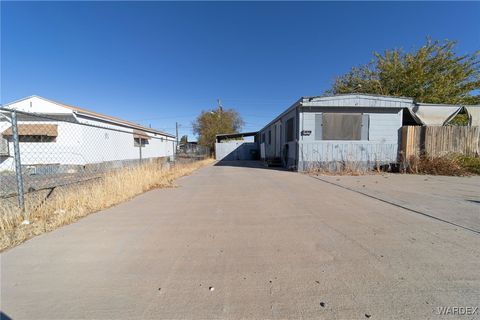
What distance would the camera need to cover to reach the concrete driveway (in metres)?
1.55

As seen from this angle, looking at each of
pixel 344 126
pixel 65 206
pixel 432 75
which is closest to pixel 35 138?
pixel 65 206

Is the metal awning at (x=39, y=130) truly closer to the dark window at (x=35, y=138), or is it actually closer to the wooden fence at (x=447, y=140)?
the dark window at (x=35, y=138)

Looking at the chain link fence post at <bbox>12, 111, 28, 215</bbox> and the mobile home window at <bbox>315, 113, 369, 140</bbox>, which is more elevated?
the mobile home window at <bbox>315, 113, 369, 140</bbox>

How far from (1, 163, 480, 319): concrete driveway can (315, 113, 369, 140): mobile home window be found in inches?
272

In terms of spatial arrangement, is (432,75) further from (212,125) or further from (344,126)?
(212,125)

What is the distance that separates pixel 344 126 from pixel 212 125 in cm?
2205

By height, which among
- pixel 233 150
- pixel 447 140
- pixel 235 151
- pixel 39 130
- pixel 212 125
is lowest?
pixel 235 151

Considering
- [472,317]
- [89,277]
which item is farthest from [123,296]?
[472,317]

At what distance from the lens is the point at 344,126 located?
32.6ft

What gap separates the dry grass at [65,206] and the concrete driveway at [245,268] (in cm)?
25

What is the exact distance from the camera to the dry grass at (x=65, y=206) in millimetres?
2793

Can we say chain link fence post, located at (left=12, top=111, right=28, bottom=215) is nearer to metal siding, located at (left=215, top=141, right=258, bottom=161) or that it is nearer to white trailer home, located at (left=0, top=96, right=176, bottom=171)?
white trailer home, located at (left=0, top=96, right=176, bottom=171)

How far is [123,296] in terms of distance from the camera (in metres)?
1.68

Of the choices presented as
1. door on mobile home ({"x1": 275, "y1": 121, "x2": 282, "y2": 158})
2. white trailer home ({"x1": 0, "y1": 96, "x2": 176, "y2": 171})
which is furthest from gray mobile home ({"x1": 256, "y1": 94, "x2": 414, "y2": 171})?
white trailer home ({"x1": 0, "y1": 96, "x2": 176, "y2": 171})
